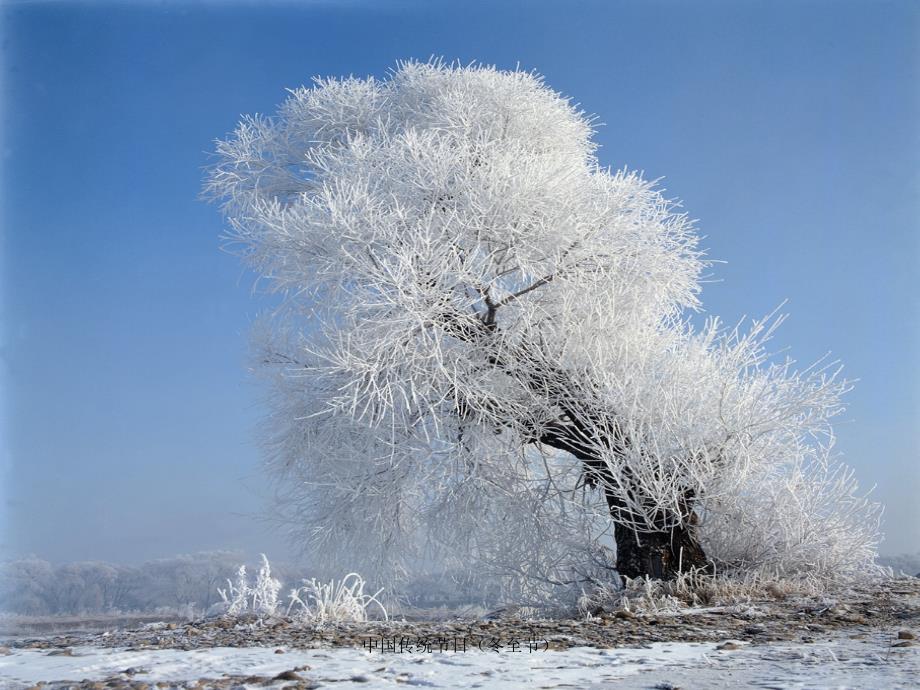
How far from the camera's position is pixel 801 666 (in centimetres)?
334

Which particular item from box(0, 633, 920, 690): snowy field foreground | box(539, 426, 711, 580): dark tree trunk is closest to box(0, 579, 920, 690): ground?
box(0, 633, 920, 690): snowy field foreground

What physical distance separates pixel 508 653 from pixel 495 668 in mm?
426

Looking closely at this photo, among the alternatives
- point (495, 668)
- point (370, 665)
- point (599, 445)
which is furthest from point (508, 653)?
point (599, 445)

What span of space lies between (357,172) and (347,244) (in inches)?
42.0

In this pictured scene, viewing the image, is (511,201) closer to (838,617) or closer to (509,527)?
(509,527)

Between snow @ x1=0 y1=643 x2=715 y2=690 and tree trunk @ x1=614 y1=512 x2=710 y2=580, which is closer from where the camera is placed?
snow @ x1=0 y1=643 x2=715 y2=690

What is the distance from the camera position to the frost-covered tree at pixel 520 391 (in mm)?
7109

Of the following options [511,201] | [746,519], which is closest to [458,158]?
[511,201]

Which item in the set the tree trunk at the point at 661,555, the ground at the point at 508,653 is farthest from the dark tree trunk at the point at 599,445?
the ground at the point at 508,653

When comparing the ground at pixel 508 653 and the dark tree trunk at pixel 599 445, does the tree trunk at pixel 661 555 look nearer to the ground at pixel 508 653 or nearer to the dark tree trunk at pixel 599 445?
the dark tree trunk at pixel 599 445

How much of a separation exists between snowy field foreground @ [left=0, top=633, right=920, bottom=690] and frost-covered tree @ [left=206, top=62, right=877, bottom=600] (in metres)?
2.98

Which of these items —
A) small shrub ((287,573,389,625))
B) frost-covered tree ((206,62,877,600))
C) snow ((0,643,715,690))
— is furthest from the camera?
frost-covered tree ((206,62,877,600))

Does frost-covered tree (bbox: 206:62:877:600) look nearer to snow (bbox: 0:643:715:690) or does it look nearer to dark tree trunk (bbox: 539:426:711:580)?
dark tree trunk (bbox: 539:426:711:580)

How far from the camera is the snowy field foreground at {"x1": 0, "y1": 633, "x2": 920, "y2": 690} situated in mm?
3104
